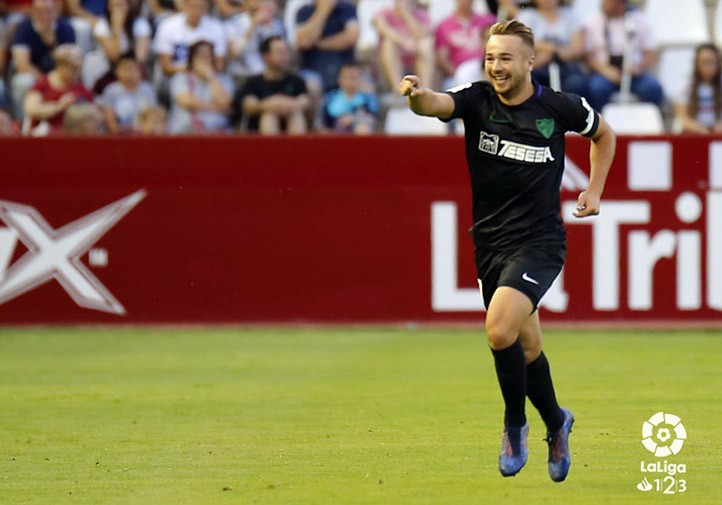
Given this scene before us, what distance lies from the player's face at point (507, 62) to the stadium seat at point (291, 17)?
9691 millimetres

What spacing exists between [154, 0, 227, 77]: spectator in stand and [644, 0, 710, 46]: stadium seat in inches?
195

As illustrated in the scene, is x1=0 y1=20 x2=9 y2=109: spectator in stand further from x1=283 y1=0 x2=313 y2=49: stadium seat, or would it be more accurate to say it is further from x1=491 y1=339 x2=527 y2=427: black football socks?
x1=491 y1=339 x2=527 y2=427: black football socks

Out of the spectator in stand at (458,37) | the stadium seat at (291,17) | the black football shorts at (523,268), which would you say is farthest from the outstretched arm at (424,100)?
the stadium seat at (291,17)

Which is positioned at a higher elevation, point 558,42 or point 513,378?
point 513,378

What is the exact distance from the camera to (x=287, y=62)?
50.0 ft

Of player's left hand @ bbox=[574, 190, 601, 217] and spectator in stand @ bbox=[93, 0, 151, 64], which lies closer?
player's left hand @ bbox=[574, 190, 601, 217]

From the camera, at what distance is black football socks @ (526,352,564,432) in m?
Answer: 6.75

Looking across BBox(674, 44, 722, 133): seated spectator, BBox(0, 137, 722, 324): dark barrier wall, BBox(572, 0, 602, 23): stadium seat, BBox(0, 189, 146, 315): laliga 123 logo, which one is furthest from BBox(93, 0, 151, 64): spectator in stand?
BBox(674, 44, 722, 133): seated spectator

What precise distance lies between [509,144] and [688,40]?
10.5m

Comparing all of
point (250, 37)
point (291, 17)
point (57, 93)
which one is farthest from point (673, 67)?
point (57, 93)

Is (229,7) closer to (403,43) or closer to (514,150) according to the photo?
(403,43)

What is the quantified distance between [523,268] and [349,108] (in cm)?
880

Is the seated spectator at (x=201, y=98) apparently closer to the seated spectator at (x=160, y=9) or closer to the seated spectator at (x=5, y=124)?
the seated spectator at (x=160, y=9)

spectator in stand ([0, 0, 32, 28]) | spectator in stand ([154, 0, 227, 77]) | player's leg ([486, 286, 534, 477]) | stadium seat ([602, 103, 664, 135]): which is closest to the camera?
player's leg ([486, 286, 534, 477])
